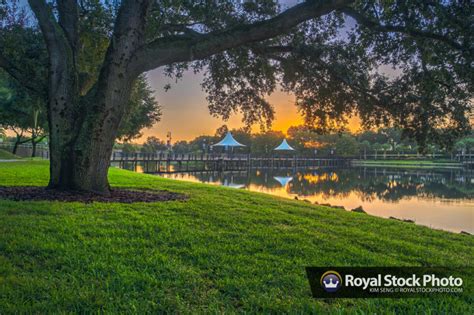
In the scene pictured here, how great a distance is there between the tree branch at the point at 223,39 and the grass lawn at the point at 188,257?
121 inches

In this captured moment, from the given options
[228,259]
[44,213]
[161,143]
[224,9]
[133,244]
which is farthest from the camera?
[161,143]

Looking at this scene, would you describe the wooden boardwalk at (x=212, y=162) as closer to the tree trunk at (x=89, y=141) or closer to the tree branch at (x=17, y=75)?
the tree branch at (x=17, y=75)

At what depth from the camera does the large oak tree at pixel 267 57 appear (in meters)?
6.64

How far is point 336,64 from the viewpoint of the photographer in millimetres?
8242

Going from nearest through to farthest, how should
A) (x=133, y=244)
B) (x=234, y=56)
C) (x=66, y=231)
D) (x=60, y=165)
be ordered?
(x=133, y=244) → (x=66, y=231) → (x=60, y=165) → (x=234, y=56)

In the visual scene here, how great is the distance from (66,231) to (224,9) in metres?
6.83

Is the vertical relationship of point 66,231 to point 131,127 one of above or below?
below

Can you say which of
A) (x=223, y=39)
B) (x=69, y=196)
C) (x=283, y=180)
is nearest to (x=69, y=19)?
(x=223, y=39)

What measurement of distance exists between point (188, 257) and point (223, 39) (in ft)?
15.3

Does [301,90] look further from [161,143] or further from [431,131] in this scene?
[161,143]

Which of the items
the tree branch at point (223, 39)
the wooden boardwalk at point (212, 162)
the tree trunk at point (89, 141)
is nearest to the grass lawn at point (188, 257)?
the tree trunk at point (89, 141)

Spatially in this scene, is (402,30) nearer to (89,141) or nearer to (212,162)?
(89,141)

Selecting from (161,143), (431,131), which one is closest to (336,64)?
(431,131)

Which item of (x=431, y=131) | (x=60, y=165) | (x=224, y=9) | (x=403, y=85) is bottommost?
(x=60, y=165)
